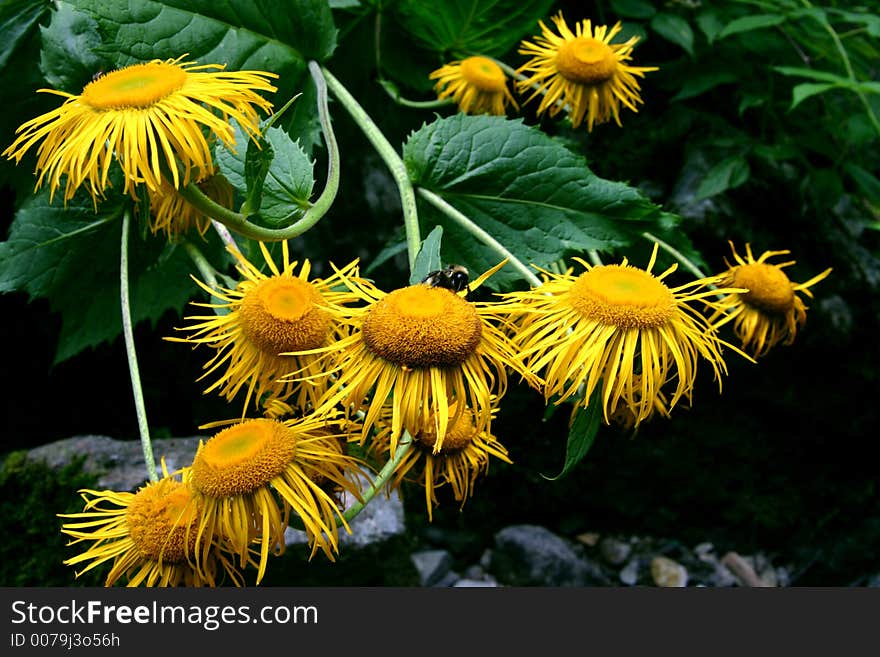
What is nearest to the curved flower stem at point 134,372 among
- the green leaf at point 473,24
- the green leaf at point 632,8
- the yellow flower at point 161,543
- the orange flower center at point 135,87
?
the yellow flower at point 161,543

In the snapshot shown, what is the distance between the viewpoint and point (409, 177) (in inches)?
42.7

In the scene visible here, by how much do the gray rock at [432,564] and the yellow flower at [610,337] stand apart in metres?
1.31

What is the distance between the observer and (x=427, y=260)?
78 centimetres

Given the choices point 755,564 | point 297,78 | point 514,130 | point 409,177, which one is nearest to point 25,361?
point 297,78

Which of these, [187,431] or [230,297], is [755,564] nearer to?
[187,431]

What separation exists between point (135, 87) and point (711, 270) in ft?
4.48

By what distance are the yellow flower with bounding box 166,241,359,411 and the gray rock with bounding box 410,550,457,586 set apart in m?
1.20

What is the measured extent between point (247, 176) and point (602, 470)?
1.50 metres

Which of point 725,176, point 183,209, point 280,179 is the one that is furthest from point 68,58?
point 725,176

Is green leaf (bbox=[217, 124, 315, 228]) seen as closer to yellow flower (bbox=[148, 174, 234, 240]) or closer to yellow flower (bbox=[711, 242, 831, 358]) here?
yellow flower (bbox=[148, 174, 234, 240])

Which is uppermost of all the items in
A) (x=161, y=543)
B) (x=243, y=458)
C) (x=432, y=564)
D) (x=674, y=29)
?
(x=674, y=29)

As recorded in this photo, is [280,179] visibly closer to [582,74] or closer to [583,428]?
[583,428]

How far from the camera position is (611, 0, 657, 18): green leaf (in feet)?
5.58

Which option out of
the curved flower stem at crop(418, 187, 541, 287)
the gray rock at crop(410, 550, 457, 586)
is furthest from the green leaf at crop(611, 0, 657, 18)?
the gray rock at crop(410, 550, 457, 586)
